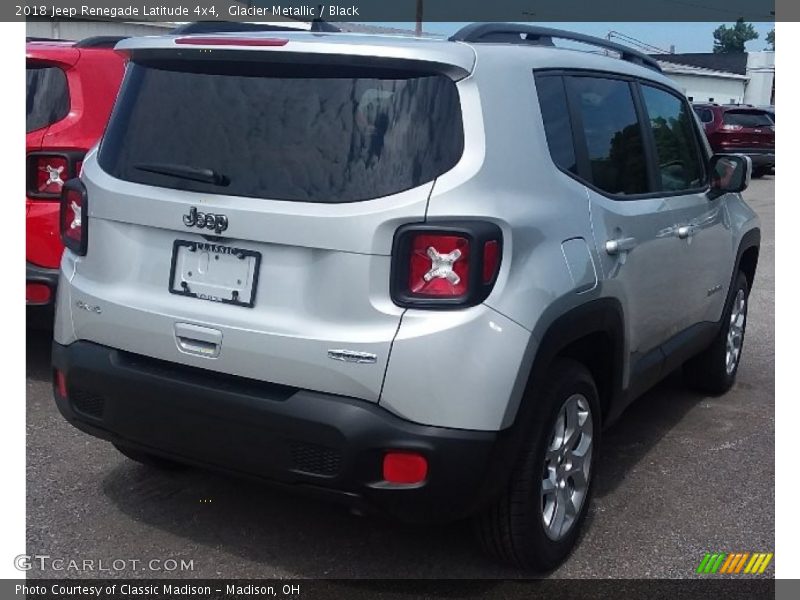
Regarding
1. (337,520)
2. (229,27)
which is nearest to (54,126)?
(229,27)

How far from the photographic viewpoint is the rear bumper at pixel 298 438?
9.46 ft

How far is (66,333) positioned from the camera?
347 cm

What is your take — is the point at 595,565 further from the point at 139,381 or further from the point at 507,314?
the point at 139,381

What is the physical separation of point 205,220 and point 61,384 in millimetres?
922

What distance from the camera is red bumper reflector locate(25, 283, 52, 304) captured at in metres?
4.98

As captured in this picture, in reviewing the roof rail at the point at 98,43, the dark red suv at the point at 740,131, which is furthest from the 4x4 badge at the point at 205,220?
the dark red suv at the point at 740,131

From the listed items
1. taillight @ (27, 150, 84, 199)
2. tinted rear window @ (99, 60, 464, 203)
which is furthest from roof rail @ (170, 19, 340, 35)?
taillight @ (27, 150, 84, 199)

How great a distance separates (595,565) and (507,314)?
1.24 metres

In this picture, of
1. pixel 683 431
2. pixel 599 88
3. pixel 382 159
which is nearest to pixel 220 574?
pixel 382 159

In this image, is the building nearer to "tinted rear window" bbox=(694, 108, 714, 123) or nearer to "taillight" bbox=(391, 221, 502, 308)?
"tinted rear window" bbox=(694, 108, 714, 123)

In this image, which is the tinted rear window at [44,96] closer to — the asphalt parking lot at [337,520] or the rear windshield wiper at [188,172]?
the asphalt parking lot at [337,520]

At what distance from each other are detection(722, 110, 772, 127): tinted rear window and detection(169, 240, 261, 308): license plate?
22.4 metres

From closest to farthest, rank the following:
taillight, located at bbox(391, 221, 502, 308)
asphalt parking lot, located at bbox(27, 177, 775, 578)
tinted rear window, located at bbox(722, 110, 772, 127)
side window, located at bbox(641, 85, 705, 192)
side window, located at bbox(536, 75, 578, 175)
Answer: taillight, located at bbox(391, 221, 502, 308) → side window, located at bbox(536, 75, 578, 175) → asphalt parking lot, located at bbox(27, 177, 775, 578) → side window, located at bbox(641, 85, 705, 192) → tinted rear window, located at bbox(722, 110, 772, 127)

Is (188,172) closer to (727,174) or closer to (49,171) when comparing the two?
(49,171)
